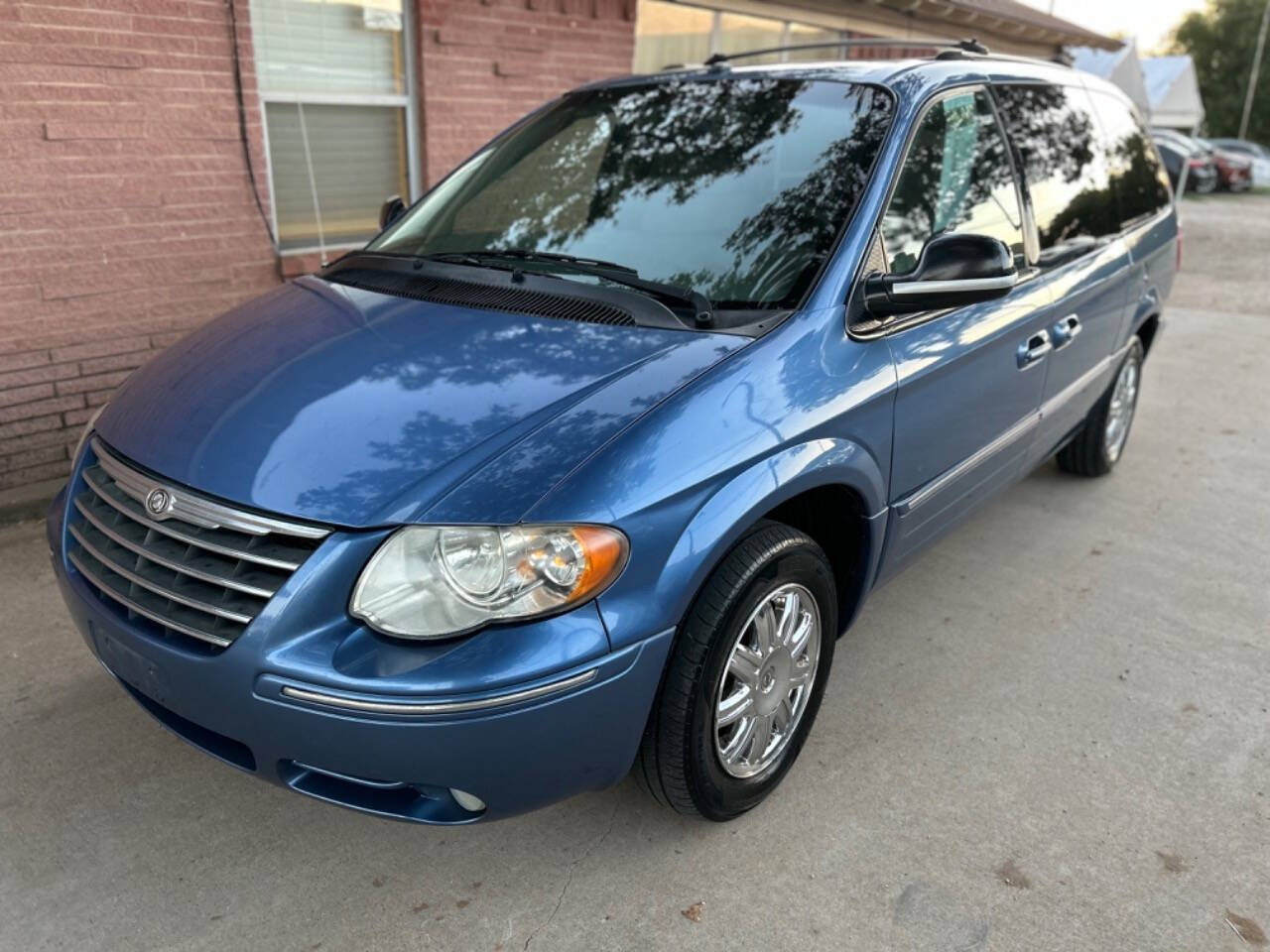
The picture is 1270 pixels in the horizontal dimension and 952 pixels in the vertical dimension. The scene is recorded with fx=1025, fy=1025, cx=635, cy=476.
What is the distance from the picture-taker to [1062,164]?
159 inches

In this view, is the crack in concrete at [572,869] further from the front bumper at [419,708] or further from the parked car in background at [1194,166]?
the parked car in background at [1194,166]

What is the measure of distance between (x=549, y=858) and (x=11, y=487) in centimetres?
326

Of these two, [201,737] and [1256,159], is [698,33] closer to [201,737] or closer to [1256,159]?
[201,737]

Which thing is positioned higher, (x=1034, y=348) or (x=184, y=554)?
(x=1034, y=348)

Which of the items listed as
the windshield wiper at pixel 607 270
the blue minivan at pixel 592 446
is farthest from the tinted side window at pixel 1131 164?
the windshield wiper at pixel 607 270

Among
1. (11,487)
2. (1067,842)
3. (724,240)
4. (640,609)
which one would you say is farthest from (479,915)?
(11,487)

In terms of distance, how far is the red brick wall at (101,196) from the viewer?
4238 mm

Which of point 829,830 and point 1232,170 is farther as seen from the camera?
point 1232,170

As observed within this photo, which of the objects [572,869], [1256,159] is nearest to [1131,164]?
[572,869]

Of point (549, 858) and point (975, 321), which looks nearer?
point (549, 858)

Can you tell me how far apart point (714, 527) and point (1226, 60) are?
192 ft

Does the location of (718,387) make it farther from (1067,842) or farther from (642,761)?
(1067,842)

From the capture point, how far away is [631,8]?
688cm

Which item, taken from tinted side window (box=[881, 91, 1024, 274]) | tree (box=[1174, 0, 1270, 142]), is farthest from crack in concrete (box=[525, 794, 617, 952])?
tree (box=[1174, 0, 1270, 142])
